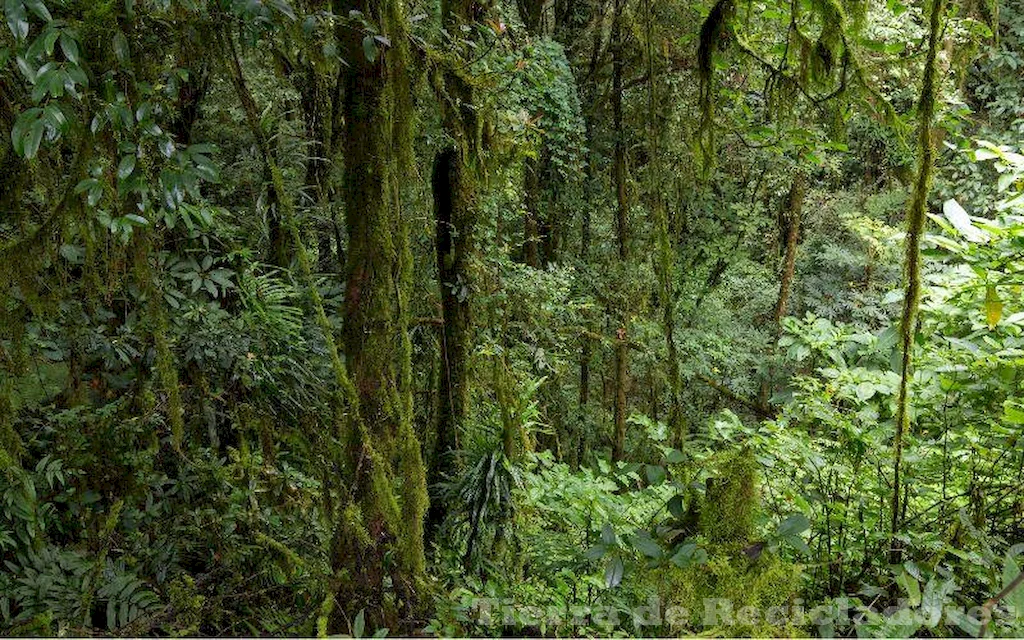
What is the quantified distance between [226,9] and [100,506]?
3.12 m

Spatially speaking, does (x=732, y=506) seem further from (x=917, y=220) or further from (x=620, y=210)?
(x=620, y=210)

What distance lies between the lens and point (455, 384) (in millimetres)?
4156

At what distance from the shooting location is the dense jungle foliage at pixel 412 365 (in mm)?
2088

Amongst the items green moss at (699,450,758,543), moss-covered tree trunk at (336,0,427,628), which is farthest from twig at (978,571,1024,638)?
moss-covered tree trunk at (336,0,427,628)

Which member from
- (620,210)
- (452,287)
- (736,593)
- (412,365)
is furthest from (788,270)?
(736,593)

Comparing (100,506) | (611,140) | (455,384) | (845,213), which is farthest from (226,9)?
(845,213)

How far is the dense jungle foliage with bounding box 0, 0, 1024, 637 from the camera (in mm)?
2088

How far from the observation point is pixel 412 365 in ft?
13.6

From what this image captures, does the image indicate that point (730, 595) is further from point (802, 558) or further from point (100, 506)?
point (100, 506)

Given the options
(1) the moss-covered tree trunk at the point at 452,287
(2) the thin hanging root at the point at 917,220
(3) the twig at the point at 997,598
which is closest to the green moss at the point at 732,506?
(2) the thin hanging root at the point at 917,220

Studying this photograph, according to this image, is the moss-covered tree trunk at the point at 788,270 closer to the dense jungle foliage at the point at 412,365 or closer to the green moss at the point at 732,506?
the dense jungle foliage at the point at 412,365

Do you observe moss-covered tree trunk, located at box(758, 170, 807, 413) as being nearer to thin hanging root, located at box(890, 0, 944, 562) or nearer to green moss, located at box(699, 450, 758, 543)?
thin hanging root, located at box(890, 0, 944, 562)

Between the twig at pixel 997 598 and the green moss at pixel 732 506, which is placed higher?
the twig at pixel 997 598

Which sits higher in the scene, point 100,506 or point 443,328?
point 443,328
